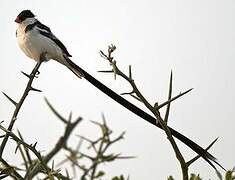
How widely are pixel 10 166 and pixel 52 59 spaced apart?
3129 mm

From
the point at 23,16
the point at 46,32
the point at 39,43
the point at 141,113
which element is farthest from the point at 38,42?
the point at 141,113

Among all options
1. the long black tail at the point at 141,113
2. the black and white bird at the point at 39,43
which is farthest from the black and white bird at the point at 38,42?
the long black tail at the point at 141,113

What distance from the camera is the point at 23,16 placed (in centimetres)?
431

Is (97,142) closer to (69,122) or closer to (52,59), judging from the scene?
(69,122)

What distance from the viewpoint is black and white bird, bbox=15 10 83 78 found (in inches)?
153

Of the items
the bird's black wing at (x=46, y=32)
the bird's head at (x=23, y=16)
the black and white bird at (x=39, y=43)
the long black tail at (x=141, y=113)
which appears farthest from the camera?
the bird's head at (x=23, y=16)

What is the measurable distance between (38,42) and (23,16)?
555 mm

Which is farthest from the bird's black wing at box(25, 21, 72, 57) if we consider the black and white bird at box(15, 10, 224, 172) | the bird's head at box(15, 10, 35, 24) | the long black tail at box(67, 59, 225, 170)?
the long black tail at box(67, 59, 225, 170)

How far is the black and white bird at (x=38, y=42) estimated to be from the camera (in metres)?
3.88

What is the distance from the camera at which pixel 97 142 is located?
0.61 m

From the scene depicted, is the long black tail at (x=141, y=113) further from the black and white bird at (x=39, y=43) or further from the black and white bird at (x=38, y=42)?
the black and white bird at (x=38, y=42)

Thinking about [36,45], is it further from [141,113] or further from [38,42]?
[141,113]

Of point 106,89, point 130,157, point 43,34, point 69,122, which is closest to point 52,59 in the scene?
point 43,34

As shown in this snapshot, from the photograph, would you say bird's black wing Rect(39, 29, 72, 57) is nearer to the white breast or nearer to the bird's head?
the white breast
